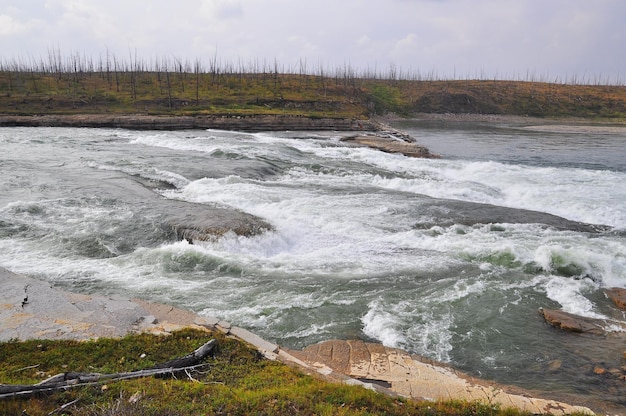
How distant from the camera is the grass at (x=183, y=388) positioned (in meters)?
5.89

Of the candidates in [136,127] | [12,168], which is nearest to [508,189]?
[12,168]

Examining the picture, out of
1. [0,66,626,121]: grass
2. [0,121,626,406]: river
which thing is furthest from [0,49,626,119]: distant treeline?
[0,121,626,406]: river

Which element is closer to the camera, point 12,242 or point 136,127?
point 12,242

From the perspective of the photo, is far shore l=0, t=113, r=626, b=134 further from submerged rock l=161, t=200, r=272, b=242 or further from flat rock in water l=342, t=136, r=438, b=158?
submerged rock l=161, t=200, r=272, b=242

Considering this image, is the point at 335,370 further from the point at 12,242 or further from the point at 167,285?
the point at 12,242

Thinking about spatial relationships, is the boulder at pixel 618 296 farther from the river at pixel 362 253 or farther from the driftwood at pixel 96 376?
the driftwood at pixel 96 376

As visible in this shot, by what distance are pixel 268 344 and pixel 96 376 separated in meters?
3.26

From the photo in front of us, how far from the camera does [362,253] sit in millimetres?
15055

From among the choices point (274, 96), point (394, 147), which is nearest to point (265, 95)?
point (274, 96)

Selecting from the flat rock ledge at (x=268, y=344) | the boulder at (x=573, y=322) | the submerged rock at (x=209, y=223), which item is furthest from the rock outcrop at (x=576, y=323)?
the submerged rock at (x=209, y=223)

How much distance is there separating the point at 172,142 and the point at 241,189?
73.7ft

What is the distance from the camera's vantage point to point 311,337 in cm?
991

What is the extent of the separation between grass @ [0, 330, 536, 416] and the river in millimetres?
2536

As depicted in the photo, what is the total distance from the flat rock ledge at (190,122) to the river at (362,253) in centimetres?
2958
